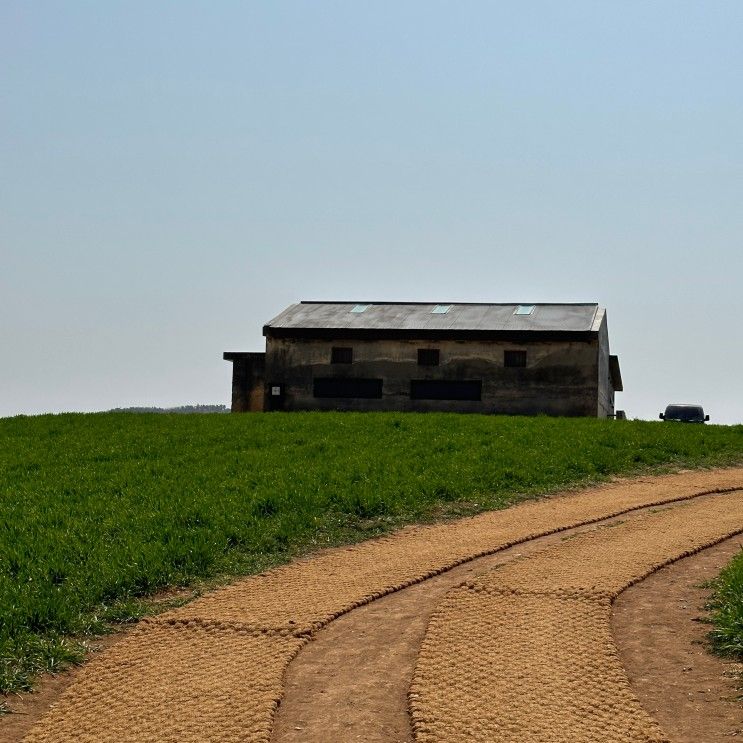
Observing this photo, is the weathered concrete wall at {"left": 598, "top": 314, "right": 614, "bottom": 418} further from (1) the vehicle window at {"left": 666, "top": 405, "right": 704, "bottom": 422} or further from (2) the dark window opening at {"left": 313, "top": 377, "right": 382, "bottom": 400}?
(2) the dark window opening at {"left": 313, "top": 377, "right": 382, "bottom": 400}

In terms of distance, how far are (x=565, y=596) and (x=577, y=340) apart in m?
29.2

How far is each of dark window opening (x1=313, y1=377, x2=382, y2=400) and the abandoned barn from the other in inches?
1.7

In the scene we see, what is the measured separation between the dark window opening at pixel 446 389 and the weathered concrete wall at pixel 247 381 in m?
7.54

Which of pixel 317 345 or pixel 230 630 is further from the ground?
pixel 317 345

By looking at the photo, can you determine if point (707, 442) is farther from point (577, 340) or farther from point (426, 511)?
point (577, 340)

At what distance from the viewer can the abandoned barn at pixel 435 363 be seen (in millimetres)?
36781

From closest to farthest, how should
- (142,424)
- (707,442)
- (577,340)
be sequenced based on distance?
(707,442)
(142,424)
(577,340)

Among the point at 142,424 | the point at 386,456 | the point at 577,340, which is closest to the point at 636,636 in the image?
the point at 386,456

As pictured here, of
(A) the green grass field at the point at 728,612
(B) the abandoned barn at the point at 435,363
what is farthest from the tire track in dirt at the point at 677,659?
(B) the abandoned barn at the point at 435,363

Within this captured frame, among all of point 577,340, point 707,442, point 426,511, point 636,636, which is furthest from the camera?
point 577,340

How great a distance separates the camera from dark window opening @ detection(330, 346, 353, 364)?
38.7 m

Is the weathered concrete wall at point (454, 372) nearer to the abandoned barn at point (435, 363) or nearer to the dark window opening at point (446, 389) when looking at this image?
the abandoned barn at point (435, 363)

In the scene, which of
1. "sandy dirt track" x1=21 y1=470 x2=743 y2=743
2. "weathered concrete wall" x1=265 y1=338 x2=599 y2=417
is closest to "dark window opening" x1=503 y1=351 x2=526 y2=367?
"weathered concrete wall" x1=265 y1=338 x2=599 y2=417

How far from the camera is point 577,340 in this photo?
36750 mm
